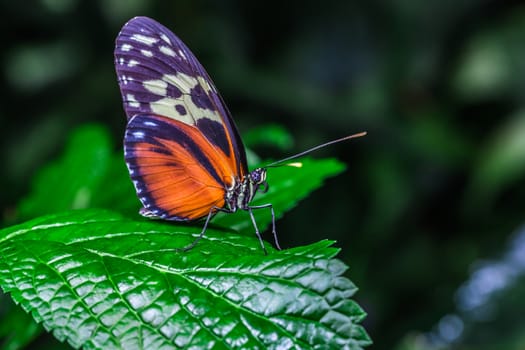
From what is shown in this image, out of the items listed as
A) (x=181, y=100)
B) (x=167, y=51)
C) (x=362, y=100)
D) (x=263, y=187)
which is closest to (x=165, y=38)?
(x=167, y=51)

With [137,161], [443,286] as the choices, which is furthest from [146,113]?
[443,286]

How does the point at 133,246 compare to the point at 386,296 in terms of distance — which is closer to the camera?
the point at 133,246

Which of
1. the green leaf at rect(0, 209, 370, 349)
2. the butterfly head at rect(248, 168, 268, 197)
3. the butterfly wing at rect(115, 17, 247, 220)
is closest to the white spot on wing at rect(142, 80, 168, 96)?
the butterfly wing at rect(115, 17, 247, 220)

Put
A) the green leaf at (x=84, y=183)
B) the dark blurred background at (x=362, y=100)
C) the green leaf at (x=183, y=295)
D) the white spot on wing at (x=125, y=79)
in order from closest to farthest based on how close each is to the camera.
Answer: the green leaf at (x=183, y=295)
the white spot on wing at (x=125, y=79)
the green leaf at (x=84, y=183)
the dark blurred background at (x=362, y=100)

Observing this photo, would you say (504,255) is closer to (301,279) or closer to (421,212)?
(421,212)

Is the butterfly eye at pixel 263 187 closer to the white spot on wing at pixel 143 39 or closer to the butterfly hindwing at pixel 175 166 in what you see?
the butterfly hindwing at pixel 175 166

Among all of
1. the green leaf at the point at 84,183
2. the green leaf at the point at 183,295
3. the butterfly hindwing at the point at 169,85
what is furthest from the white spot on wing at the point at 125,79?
the green leaf at the point at 183,295

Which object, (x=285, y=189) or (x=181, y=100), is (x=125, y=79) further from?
(x=285, y=189)
